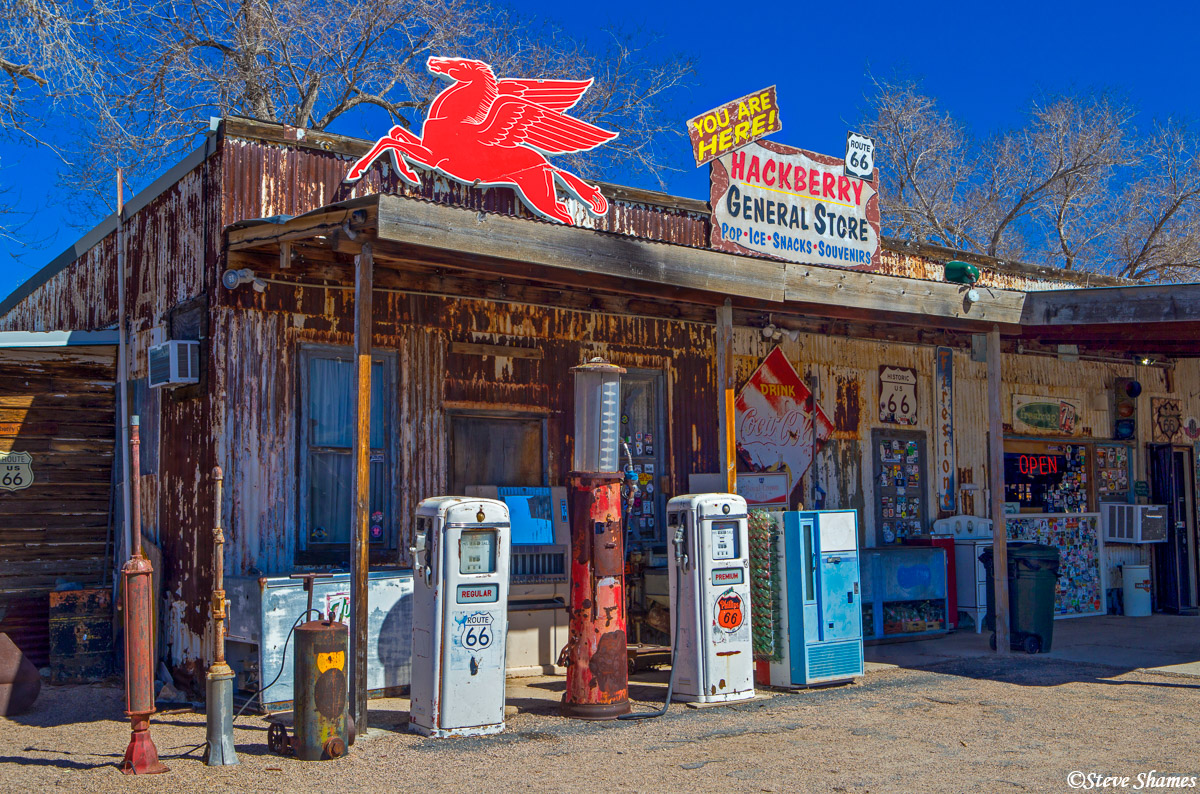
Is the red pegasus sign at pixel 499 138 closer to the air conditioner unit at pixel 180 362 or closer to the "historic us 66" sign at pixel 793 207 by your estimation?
the "historic us 66" sign at pixel 793 207

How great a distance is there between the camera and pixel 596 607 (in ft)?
26.3

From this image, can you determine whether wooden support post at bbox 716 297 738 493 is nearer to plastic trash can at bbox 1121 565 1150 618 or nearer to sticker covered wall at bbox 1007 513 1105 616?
sticker covered wall at bbox 1007 513 1105 616

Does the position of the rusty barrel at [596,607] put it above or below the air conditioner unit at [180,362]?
below

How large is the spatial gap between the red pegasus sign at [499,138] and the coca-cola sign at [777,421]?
9.70 ft

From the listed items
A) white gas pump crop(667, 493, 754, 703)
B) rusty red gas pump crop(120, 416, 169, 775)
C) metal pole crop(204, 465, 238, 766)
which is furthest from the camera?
white gas pump crop(667, 493, 754, 703)

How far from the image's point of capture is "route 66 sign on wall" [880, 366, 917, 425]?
1348cm

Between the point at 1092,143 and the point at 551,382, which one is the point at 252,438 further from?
the point at 1092,143

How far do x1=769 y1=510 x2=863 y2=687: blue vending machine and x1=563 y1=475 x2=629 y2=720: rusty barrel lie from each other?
173 cm

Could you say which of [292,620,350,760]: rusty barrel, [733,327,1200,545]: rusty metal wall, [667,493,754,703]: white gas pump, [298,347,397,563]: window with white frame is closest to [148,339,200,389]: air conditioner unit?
Answer: [298,347,397,563]: window with white frame

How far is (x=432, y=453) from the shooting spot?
9.86m

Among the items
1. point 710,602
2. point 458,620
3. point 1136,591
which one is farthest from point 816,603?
point 1136,591

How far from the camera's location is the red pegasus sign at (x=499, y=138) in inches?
390

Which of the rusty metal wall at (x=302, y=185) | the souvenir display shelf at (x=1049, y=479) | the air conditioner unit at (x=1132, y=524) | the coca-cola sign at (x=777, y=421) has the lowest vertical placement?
the air conditioner unit at (x=1132, y=524)

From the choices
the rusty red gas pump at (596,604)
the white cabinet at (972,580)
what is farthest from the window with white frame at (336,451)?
the white cabinet at (972,580)
